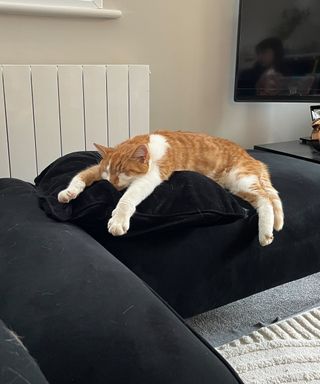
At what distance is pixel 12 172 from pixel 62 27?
640 millimetres

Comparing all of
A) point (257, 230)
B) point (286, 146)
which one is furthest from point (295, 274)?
point (286, 146)

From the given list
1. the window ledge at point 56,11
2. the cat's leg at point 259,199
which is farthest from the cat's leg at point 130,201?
the window ledge at point 56,11

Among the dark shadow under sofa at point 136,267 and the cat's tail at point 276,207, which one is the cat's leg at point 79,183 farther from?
the cat's tail at point 276,207

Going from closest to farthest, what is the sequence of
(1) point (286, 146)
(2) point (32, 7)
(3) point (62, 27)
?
(2) point (32, 7), (3) point (62, 27), (1) point (286, 146)

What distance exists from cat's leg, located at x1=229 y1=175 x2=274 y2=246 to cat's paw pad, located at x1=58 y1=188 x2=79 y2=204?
483 mm

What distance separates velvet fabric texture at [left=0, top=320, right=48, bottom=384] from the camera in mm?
441

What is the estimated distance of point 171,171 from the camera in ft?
4.14

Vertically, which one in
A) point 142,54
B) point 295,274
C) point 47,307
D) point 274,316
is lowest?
point 274,316

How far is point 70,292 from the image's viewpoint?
67cm

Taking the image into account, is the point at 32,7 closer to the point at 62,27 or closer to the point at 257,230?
the point at 62,27

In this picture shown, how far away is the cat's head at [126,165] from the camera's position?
3.97 feet

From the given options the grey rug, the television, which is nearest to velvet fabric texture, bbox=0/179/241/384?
the grey rug

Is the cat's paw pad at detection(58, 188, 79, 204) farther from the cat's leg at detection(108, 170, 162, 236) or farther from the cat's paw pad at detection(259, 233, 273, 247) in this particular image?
the cat's paw pad at detection(259, 233, 273, 247)

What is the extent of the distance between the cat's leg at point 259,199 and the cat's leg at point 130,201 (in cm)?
27
